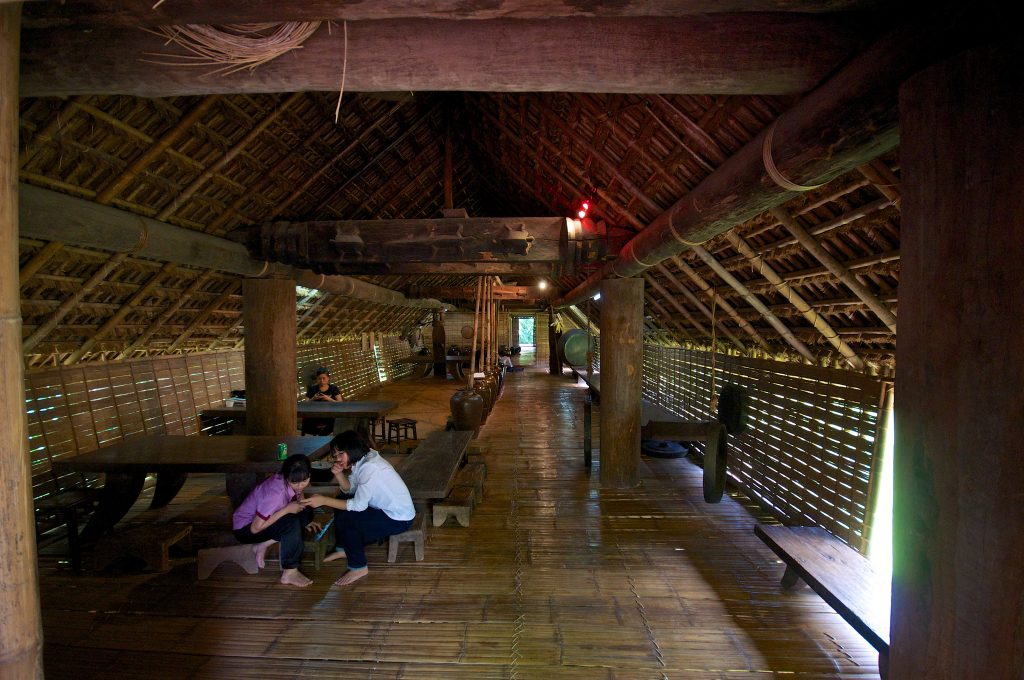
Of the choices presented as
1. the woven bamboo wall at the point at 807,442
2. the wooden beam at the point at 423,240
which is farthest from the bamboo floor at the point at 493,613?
the wooden beam at the point at 423,240

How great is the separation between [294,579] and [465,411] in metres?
4.30

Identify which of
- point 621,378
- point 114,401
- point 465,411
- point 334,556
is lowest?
point 334,556

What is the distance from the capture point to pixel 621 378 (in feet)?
19.2

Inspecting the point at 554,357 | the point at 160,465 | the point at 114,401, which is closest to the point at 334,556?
the point at 160,465

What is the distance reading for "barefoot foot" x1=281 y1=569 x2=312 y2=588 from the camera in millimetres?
3736

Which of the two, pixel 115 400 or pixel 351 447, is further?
pixel 115 400

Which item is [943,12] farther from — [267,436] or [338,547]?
[267,436]

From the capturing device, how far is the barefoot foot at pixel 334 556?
413cm

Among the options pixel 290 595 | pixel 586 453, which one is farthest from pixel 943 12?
pixel 586 453

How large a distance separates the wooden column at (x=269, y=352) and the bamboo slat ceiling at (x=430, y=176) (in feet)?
3.22

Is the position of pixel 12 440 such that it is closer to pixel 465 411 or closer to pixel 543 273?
pixel 465 411

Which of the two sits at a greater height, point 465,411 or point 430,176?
point 430,176

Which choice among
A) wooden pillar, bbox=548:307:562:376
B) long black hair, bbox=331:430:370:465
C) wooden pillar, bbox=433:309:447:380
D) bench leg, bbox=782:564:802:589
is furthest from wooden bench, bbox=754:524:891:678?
wooden pillar, bbox=433:309:447:380

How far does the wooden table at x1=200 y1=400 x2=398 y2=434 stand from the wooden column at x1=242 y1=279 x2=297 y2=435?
1470 mm
